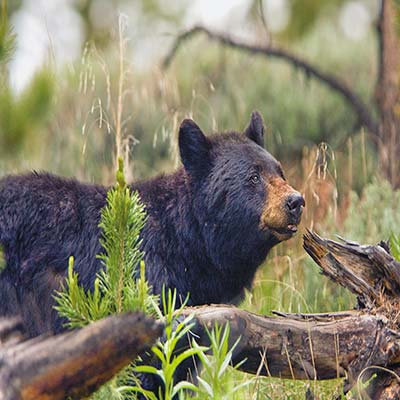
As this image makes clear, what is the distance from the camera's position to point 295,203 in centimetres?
434

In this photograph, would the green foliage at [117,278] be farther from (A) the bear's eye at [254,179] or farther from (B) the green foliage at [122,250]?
(A) the bear's eye at [254,179]

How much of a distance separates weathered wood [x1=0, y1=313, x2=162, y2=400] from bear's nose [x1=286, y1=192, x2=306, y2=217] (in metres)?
1.63

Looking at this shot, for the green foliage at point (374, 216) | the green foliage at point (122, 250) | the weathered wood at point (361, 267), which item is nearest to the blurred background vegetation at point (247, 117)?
the green foliage at point (374, 216)

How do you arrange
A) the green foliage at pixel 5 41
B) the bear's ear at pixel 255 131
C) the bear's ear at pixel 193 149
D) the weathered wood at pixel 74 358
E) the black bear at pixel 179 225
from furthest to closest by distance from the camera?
the bear's ear at pixel 255 131, the bear's ear at pixel 193 149, the black bear at pixel 179 225, the green foliage at pixel 5 41, the weathered wood at pixel 74 358

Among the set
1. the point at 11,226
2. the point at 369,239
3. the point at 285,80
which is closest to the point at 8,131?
the point at 11,226

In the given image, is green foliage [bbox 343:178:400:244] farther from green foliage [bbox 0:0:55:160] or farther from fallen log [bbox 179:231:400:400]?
green foliage [bbox 0:0:55:160]

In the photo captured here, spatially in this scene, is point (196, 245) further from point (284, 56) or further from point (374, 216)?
point (284, 56)

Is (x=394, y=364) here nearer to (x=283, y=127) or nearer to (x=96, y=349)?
(x=96, y=349)

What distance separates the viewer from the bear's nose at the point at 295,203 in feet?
14.2

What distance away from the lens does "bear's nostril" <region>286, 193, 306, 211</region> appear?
4.34 m

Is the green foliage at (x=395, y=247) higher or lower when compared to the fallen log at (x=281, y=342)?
higher

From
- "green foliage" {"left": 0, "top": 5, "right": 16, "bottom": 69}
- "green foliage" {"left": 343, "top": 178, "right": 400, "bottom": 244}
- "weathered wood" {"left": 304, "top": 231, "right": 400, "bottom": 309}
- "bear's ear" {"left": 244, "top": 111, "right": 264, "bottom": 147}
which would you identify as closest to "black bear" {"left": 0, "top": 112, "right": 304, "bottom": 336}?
"bear's ear" {"left": 244, "top": 111, "right": 264, "bottom": 147}

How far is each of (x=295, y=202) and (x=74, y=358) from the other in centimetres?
187

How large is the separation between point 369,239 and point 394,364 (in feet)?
7.50
